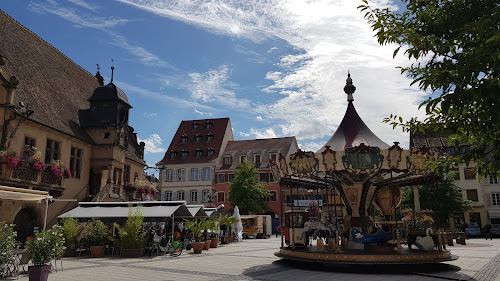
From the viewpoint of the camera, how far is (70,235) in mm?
18688

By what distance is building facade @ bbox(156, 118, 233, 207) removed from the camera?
54.5 m

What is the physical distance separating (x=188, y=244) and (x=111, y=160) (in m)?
8.81

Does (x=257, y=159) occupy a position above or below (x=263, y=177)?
above

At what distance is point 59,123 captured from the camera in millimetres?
24469

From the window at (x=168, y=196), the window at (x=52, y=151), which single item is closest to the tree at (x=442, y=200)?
the window at (x=168, y=196)

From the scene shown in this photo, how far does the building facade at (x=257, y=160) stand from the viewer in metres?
51.8

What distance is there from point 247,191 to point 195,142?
56.9ft

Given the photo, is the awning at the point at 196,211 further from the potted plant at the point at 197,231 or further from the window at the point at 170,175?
the window at the point at 170,175

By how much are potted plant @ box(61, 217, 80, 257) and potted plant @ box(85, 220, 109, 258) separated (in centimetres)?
57

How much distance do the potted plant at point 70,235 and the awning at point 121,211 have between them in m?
1.79

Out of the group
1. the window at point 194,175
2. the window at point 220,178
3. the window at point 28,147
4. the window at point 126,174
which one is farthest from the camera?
the window at point 194,175

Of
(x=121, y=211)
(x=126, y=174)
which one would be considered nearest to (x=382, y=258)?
(x=121, y=211)

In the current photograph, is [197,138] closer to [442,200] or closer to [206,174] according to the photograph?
[206,174]

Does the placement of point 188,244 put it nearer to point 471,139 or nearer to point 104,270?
point 104,270
